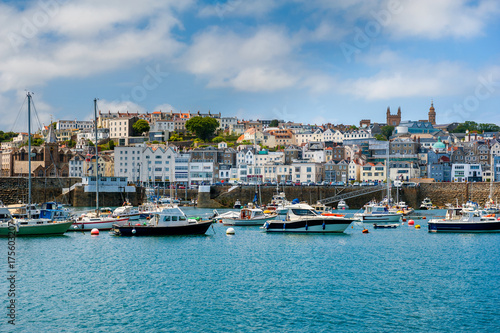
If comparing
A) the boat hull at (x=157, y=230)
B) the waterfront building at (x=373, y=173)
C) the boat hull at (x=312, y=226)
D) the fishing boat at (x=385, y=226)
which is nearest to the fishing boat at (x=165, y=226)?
the boat hull at (x=157, y=230)

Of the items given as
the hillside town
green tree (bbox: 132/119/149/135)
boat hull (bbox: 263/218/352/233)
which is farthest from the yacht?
green tree (bbox: 132/119/149/135)

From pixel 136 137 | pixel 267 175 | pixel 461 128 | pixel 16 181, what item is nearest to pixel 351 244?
pixel 16 181

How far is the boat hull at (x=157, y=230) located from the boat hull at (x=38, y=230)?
3577 mm

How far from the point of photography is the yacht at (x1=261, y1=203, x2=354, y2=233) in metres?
41.7

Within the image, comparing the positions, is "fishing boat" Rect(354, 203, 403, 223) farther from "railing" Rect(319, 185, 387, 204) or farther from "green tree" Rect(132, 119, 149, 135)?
"green tree" Rect(132, 119, 149, 135)

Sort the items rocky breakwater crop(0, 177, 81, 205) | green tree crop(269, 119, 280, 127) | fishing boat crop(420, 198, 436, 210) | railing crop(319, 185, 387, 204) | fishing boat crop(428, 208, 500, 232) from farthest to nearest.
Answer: green tree crop(269, 119, 280, 127) < rocky breakwater crop(0, 177, 81, 205) < railing crop(319, 185, 387, 204) < fishing boat crop(420, 198, 436, 210) < fishing boat crop(428, 208, 500, 232)

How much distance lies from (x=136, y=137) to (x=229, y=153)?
41039 mm

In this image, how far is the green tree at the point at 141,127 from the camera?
146962 millimetres

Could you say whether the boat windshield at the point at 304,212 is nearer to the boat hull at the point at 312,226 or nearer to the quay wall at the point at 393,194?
the boat hull at the point at 312,226

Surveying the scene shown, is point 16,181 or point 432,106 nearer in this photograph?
point 16,181

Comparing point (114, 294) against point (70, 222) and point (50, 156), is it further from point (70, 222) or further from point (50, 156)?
point (50, 156)

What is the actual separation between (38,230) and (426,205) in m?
52.9

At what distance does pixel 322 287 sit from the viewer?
24.4 m

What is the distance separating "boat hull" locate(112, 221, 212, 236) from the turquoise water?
0.75 m
